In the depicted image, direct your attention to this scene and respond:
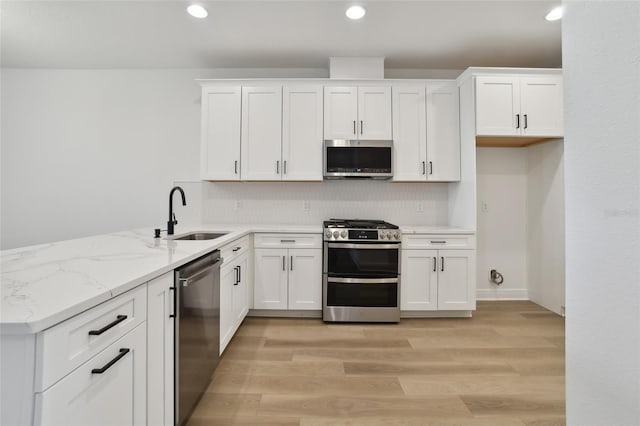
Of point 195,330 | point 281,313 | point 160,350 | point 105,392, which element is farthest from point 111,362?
point 281,313

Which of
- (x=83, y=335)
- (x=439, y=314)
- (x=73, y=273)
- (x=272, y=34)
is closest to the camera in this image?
(x=83, y=335)

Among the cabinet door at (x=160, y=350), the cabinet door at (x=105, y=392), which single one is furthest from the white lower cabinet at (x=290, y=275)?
the cabinet door at (x=105, y=392)

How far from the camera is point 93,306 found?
2.98ft

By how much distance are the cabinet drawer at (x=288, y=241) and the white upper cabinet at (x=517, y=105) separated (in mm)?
2001

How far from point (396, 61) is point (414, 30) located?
0.62 meters

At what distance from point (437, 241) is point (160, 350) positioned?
8.59 ft

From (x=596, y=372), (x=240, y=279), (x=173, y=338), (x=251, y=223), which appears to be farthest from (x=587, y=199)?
(x=251, y=223)

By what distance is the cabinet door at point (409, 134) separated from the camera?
10.6 ft

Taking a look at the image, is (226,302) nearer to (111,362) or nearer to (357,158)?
(111,362)

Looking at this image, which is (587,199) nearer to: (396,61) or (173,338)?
(173,338)

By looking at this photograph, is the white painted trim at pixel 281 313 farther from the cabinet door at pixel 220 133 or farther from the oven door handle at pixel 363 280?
the cabinet door at pixel 220 133

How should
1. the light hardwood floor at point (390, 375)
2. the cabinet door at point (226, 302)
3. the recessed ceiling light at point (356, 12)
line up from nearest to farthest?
the light hardwood floor at point (390, 375)
the cabinet door at point (226, 302)
the recessed ceiling light at point (356, 12)

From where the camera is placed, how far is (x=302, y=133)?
10.7ft

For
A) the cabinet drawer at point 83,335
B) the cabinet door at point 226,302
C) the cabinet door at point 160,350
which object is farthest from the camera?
the cabinet door at point 226,302
